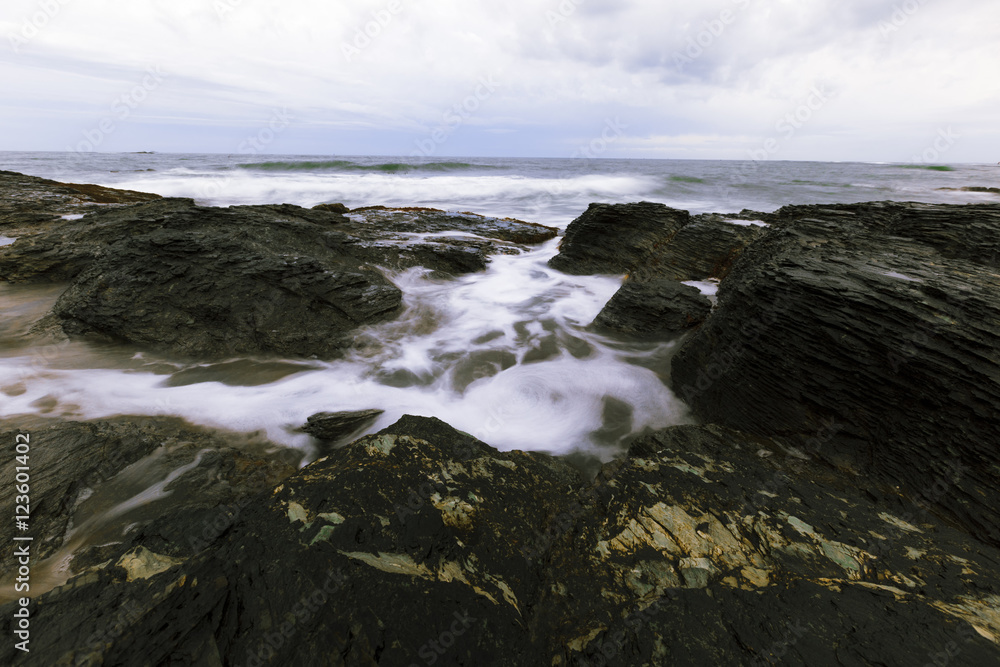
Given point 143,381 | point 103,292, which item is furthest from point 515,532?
point 103,292

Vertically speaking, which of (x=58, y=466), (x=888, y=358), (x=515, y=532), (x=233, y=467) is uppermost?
(x=888, y=358)

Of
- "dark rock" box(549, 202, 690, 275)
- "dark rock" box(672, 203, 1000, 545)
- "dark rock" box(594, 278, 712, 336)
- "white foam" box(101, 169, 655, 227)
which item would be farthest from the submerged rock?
"white foam" box(101, 169, 655, 227)

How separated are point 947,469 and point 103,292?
316 inches

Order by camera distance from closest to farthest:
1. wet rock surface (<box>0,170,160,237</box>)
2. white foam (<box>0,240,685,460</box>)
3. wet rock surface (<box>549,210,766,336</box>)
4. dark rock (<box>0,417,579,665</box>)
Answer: dark rock (<box>0,417,579,665</box>), white foam (<box>0,240,685,460</box>), wet rock surface (<box>549,210,766,336</box>), wet rock surface (<box>0,170,160,237</box>)

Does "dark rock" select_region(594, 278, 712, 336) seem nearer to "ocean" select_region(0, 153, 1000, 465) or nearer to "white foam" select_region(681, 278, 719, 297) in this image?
"ocean" select_region(0, 153, 1000, 465)

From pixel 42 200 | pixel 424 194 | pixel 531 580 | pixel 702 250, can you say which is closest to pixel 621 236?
pixel 702 250

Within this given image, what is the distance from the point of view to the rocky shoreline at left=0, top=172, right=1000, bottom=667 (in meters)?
1.47

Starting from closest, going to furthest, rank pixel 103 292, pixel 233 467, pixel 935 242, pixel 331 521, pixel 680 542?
pixel 331 521 → pixel 680 542 → pixel 233 467 → pixel 935 242 → pixel 103 292

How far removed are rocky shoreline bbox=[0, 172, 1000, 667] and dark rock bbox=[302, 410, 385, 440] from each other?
0.07ft

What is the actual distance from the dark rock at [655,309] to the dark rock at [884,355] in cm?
129

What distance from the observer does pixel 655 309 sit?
224 inches

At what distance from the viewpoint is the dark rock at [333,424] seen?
3676mm

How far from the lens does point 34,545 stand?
2322 millimetres

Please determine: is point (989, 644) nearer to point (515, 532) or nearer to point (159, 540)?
point (515, 532)
